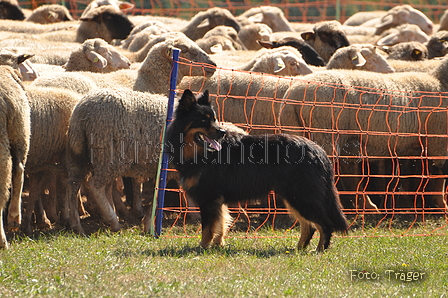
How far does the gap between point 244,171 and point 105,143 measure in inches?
73.8

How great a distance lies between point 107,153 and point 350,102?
324cm

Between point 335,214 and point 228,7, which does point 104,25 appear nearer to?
point 228,7

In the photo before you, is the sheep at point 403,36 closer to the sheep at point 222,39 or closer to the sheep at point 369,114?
the sheep at point 222,39

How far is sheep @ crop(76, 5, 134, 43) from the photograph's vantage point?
13133 mm

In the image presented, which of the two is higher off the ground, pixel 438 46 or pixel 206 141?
pixel 206 141

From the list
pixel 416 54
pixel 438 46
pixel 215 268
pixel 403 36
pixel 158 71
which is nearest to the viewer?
pixel 215 268

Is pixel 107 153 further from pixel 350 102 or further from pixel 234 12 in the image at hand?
pixel 234 12

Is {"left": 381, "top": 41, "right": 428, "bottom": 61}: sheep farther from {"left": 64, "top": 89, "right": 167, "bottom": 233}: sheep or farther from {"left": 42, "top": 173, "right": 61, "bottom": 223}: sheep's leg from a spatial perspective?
{"left": 42, "top": 173, "right": 61, "bottom": 223}: sheep's leg

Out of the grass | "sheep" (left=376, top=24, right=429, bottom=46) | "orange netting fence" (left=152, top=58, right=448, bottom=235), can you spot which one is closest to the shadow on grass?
the grass

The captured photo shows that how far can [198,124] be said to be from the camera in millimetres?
5352

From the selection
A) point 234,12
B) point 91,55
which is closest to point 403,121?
point 91,55

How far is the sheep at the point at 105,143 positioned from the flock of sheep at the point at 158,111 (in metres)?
0.01

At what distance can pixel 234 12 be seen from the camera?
2270 centimetres

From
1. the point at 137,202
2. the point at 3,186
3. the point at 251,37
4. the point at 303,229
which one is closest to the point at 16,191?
the point at 3,186
